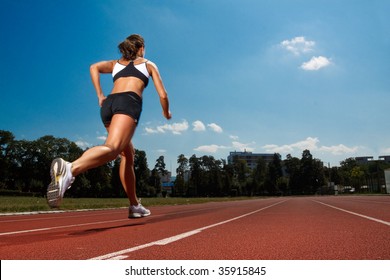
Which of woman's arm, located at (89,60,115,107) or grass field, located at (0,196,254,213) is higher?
woman's arm, located at (89,60,115,107)

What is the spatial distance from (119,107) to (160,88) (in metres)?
0.67

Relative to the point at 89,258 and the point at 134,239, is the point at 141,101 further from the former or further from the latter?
the point at 89,258

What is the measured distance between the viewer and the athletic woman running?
10.5ft

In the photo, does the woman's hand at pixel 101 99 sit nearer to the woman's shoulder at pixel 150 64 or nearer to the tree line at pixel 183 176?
the woman's shoulder at pixel 150 64

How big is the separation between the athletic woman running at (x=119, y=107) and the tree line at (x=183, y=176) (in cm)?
7235

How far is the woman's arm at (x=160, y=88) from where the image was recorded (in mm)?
4363

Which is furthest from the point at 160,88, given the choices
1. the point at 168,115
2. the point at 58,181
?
the point at 58,181

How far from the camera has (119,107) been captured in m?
4.02

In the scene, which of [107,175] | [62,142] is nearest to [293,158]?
[107,175]

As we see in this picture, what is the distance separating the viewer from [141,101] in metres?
4.26

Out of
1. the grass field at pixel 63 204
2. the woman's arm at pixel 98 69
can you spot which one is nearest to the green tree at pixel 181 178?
the grass field at pixel 63 204

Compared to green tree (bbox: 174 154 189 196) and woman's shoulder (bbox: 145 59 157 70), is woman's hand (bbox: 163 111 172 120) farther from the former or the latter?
green tree (bbox: 174 154 189 196)

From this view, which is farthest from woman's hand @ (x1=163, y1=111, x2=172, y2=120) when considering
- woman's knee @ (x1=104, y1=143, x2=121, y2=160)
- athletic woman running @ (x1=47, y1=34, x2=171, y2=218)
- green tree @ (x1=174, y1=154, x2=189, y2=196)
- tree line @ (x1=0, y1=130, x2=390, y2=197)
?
green tree @ (x1=174, y1=154, x2=189, y2=196)
